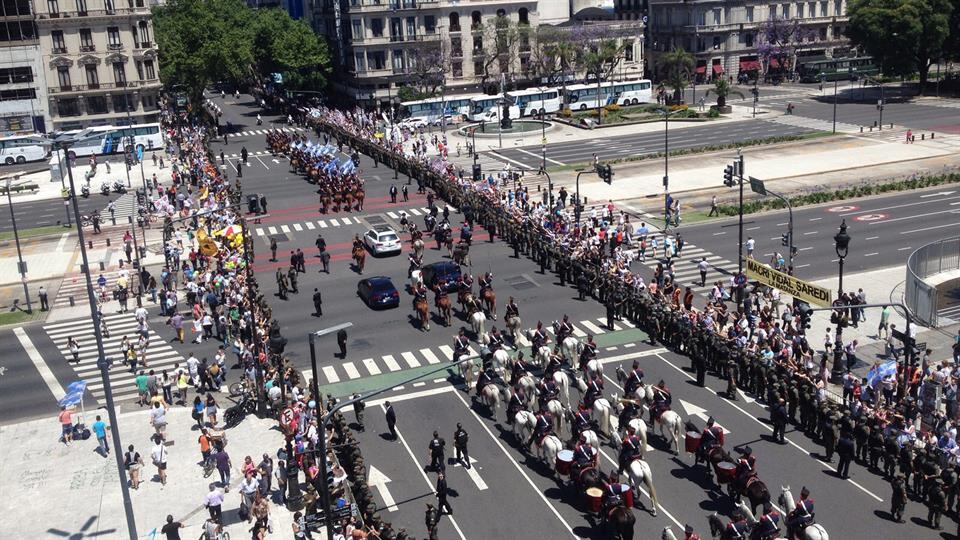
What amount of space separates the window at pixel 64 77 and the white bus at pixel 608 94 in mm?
58026

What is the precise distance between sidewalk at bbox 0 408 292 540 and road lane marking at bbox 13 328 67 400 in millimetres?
3414

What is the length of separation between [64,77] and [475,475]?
3708 inches

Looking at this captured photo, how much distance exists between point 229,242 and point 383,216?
16854 mm

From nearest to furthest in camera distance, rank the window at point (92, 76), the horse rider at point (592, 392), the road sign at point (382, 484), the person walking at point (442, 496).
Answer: the person walking at point (442, 496) < the road sign at point (382, 484) < the horse rider at point (592, 392) < the window at point (92, 76)

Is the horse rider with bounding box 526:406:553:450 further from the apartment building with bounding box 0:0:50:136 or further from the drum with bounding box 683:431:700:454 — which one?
the apartment building with bounding box 0:0:50:136

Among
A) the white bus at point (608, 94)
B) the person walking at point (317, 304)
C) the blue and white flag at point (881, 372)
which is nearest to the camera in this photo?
the blue and white flag at point (881, 372)

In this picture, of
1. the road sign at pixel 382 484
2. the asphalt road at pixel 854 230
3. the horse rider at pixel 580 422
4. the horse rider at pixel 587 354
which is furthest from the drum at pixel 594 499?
the asphalt road at pixel 854 230

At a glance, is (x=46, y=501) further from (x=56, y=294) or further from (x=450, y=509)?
(x=56, y=294)

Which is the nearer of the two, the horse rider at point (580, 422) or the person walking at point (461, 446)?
the horse rider at point (580, 422)

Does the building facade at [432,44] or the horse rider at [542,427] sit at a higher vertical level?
the building facade at [432,44]

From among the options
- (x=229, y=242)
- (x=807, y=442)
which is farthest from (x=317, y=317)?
(x=807, y=442)

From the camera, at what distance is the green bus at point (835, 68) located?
126 meters

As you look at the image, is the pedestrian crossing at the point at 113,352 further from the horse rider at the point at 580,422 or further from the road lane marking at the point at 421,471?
the horse rider at the point at 580,422

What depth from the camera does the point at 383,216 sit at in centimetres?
6588
